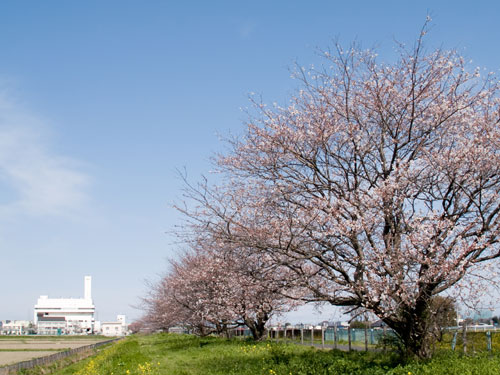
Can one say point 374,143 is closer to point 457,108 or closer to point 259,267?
point 457,108

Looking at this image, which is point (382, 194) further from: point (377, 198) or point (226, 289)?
point (226, 289)

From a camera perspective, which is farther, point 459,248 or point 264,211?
point 264,211

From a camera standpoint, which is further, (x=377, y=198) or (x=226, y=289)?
(x=226, y=289)

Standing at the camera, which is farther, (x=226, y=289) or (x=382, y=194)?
(x=226, y=289)

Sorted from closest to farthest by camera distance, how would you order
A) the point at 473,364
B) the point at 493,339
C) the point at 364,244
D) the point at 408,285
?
1. the point at 473,364
2. the point at 408,285
3. the point at 364,244
4. the point at 493,339

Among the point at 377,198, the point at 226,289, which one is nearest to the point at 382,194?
the point at 377,198

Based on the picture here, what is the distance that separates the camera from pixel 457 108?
13094 millimetres

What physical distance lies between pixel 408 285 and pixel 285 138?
A: 467 cm

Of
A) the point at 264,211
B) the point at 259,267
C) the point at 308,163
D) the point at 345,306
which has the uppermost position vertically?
the point at 308,163

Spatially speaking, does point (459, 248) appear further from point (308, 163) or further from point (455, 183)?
point (308, 163)

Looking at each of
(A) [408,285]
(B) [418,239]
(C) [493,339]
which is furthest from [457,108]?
(C) [493,339]

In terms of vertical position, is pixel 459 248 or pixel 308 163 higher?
pixel 308 163

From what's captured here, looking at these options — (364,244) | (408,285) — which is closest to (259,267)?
(364,244)

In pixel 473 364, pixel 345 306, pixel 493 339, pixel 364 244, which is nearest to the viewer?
pixel 473 364
